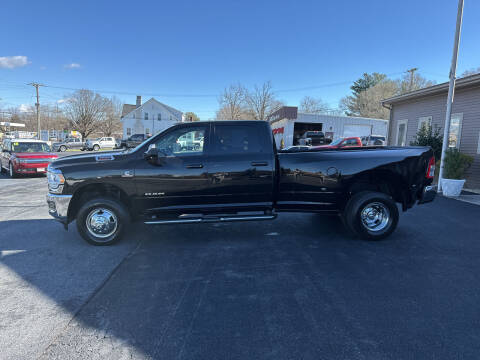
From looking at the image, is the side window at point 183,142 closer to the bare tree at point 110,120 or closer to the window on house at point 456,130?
the window on house at point 456,130

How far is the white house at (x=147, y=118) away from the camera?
58.4 metres

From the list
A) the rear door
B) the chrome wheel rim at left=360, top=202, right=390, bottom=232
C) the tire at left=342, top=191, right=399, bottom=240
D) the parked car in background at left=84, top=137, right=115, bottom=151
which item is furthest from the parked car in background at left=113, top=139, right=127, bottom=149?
the chrome wheel rim at left=360, top=202, right=390, bottom=232

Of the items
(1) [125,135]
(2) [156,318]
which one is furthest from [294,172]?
(1) [125,135]

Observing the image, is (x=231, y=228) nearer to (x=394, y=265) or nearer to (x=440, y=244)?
(x=394, y=265)

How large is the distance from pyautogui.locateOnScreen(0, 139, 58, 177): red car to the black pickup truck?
374 inches

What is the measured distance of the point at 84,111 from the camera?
57.8 m

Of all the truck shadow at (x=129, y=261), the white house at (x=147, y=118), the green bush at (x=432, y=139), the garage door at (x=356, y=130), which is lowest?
the truck shadow at (x=129, y=261)

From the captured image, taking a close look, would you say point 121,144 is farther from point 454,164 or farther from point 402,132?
point 454,164

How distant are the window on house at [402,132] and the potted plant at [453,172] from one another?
256 inches

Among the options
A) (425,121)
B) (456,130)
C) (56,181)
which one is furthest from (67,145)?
(456,130)

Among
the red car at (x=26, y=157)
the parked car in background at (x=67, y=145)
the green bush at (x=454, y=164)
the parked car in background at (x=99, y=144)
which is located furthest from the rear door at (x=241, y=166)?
the parked car in background at (x=99, y=144)

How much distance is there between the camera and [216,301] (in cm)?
312

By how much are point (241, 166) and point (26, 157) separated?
11.8 meters

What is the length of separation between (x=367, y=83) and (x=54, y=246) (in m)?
69.1
